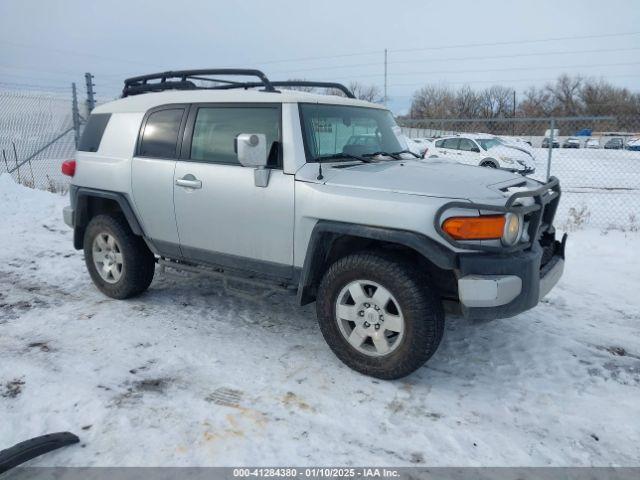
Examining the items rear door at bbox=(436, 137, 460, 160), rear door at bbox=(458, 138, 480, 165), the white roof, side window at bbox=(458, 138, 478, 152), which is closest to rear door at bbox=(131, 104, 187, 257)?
the white roof

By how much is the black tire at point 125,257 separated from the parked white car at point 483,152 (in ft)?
41.2

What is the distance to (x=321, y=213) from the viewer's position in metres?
3.56

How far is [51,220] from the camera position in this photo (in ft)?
28.0

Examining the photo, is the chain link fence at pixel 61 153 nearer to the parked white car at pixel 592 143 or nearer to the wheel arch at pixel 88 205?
the wheel arch at pixel 88 205

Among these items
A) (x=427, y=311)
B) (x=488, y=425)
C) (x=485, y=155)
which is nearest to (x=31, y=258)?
(x=427, y=311)

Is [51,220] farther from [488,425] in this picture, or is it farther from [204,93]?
[488,425]

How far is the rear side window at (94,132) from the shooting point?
5.07 m

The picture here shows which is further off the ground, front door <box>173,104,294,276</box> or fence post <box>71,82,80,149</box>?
fence post <box>71,82,80,149</box>

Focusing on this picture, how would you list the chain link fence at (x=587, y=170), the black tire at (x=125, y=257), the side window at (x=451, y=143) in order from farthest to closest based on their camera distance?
the side window at (x=451, y=143)
the chain link fence at (x=587, y=170)
the black tire at (x=125, y=257)

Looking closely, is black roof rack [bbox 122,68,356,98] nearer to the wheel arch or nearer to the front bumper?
the wheel arch

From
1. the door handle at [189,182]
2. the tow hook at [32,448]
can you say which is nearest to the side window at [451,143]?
the door handle at [189,182]

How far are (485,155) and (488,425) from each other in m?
14.8

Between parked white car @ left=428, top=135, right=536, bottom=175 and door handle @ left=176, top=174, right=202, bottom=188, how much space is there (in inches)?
505

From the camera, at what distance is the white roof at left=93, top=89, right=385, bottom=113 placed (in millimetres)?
4004
